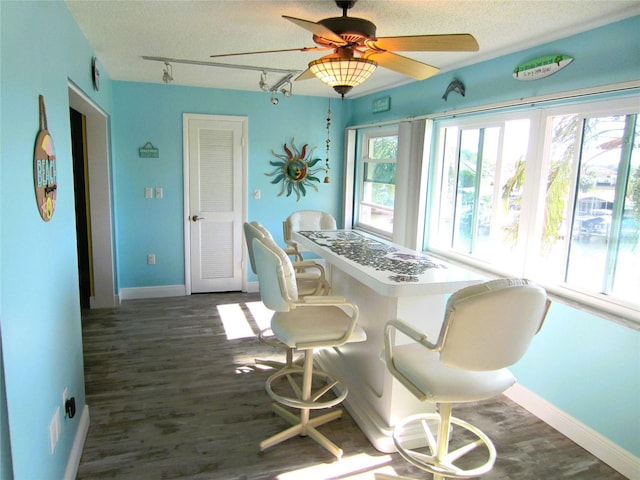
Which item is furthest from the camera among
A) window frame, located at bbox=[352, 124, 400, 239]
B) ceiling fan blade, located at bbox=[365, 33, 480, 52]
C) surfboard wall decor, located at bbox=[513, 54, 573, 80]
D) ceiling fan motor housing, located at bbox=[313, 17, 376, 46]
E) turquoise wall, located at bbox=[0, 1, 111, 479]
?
window frame, located at bbox=[352, 124, 400, 239]

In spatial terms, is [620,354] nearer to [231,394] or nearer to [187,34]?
[231,394]

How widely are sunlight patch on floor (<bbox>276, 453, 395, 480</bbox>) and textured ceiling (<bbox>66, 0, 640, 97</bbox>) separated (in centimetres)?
240

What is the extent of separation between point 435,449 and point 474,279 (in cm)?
86

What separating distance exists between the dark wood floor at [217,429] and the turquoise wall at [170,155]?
148 cm

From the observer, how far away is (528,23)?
8.32 ft

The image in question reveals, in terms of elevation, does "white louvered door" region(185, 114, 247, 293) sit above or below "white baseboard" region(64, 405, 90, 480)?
above

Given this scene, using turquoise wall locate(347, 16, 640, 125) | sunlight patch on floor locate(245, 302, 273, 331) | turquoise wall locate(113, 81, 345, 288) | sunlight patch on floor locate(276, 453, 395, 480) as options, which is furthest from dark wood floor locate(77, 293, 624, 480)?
turquoise wall locate(347, 16, 640, 125)

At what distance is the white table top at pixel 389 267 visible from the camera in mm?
2133

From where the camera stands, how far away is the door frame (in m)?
4.32

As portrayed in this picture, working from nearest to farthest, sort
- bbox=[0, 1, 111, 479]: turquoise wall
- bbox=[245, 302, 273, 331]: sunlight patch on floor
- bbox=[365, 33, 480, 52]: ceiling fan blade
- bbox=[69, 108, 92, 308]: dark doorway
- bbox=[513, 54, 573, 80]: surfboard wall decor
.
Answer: bbox=[0, 1, 111, 479]: turquoise wall → bbox=[365, 33, 480, 52]: ceiling fan blade → bbox=[513, 54, 573, 80]: surfboard wall decor → bbox=[245, 302, 273, 331]: sunlight patch on floor → bbox=[69, 108, 92, 308]: dark doorway

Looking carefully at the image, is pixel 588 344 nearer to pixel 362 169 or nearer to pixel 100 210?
pixel 362 169

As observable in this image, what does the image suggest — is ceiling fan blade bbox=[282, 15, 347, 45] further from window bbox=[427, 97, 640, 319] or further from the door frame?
the door frame

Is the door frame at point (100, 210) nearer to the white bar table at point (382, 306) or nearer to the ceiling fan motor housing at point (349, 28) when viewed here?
the white bar table at point (382, 306)

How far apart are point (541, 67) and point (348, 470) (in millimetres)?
2687
